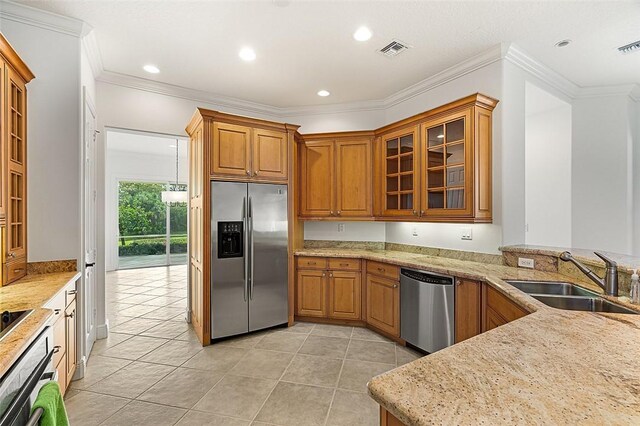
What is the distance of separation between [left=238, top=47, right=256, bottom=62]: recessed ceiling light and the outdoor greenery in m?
6.19

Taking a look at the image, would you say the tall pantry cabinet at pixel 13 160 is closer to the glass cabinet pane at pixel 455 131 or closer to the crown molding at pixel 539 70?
the glass cabinet pane at pixel 455 131

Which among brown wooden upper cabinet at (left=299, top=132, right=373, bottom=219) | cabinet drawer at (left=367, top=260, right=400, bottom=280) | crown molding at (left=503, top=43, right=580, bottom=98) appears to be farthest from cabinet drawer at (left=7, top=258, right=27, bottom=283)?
crown molding at (left=503, top=43, right=580, bottom=98)

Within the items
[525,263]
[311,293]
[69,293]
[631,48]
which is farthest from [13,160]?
[631,48]

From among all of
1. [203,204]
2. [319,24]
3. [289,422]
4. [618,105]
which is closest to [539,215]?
[618,105]

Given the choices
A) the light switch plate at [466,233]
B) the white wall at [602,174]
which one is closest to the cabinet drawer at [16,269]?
the light switch plate at [466,233]

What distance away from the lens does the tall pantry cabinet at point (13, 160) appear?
6.48 ft

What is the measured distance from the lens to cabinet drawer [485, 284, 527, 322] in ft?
6.39

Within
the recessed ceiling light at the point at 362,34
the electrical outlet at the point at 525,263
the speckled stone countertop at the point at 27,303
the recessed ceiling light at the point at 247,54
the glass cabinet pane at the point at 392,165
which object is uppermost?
the recessed ceiling light at the point at 247,54

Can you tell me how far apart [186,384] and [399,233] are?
291 cm

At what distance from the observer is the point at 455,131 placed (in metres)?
3.07

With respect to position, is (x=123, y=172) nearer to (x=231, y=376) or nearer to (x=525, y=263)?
(x=231, y=376)

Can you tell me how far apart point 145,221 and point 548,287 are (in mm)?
8544

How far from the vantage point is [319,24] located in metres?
2.61

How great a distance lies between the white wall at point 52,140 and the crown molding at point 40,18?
3 centimetres
